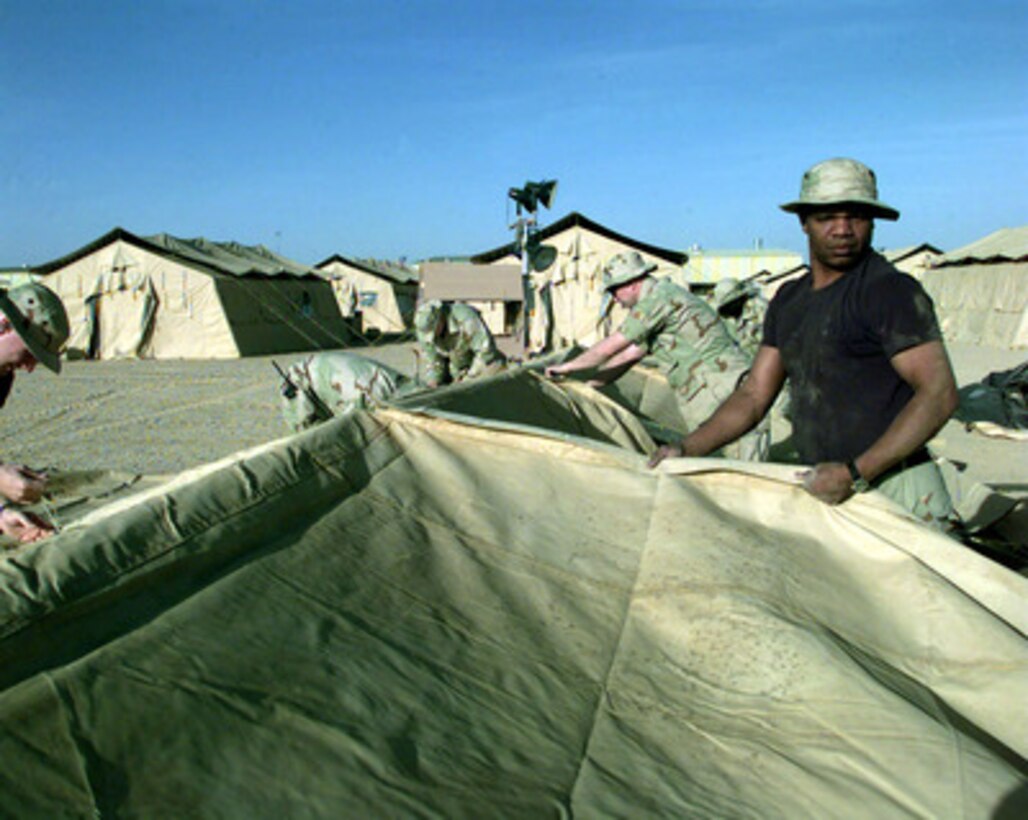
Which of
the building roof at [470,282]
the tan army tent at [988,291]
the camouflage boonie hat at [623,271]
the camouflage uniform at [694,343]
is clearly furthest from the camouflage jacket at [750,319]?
the tan army tent at [988,291]

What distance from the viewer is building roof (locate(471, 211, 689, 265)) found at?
21.6m

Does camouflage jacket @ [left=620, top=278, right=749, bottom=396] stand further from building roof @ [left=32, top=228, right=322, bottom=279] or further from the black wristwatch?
building roof @ [left=32, top=228, right=322, bottom=279]

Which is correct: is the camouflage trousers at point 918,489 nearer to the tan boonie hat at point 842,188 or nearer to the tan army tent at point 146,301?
the tan boonie hat at point 842,188

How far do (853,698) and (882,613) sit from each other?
1.33 feet

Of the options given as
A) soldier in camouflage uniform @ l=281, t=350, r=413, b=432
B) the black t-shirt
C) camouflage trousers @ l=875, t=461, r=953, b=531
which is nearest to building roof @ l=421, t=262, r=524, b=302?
soldier in camouflage uniform @ l=281, t=350, r=413, b=432

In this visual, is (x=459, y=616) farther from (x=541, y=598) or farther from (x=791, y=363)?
(x=791, y=363)

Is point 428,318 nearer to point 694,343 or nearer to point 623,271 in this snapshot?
point 623,271

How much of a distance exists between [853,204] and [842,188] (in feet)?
0.18

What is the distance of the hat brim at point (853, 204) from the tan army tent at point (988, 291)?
20487 mm

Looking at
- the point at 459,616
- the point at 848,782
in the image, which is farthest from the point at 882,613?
the point at 459,616

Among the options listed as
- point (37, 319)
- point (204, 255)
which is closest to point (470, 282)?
point (204, 255)

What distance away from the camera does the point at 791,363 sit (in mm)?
2658

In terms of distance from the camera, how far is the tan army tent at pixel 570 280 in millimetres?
21703

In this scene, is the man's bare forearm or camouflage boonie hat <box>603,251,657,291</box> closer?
the man's bare forearm
